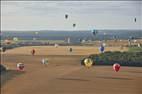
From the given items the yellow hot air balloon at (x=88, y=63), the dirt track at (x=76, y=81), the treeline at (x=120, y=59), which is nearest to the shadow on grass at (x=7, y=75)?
the dirt track at (x=76, y=81)

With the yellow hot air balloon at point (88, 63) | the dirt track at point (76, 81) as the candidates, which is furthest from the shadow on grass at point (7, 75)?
the yellow hot air balloon at point (88, 63)

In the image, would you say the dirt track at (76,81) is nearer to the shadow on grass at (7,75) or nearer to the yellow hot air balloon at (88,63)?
the shadow on grass at (7,75)

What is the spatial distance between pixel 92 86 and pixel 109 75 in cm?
627

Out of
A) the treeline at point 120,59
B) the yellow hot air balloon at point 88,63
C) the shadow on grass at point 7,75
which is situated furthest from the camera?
the treeline at point 120,59

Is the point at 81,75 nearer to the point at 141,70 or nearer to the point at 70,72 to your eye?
the point at 70,72

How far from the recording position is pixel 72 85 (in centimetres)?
2978

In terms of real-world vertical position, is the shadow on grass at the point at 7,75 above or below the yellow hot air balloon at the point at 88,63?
below

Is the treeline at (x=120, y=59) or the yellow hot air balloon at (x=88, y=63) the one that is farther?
the treeline at (x=120, y=59)

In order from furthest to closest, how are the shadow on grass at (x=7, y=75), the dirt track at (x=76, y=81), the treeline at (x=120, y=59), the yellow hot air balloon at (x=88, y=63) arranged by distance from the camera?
the treeline at (x=120, y=59) < the yellow hot air balloon at (x=88, y=63) < the shadow on grass at (x=7, y=75) < the dirt track at (x=76, y=81)

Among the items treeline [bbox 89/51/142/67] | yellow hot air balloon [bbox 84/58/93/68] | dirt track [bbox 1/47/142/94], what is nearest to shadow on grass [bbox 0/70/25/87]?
dirt track [bbox 1/47/142/94]

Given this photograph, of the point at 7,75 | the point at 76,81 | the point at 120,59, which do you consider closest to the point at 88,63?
the point at 120,59

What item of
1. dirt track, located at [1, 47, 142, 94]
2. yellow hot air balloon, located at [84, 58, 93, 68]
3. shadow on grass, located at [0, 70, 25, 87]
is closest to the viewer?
dirt track, located at [1, 47, 142, 94]

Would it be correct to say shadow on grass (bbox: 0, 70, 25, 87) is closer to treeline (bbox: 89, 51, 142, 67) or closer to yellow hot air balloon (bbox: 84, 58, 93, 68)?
yellow hot air balloon (bbox: 84, 58, 93, 68)

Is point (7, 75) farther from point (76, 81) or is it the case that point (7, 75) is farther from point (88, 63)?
point (88, 63)
